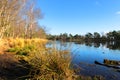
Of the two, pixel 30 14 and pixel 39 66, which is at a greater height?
pixel 30 14

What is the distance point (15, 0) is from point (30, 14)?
56.7ft

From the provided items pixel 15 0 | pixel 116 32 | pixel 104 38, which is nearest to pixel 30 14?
pixel 15 0

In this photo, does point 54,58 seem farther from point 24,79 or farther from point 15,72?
point 15,72

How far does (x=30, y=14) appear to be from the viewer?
124ft

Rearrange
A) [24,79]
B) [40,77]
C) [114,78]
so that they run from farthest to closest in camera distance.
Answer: [114,78]
[24,79]
[40,77]

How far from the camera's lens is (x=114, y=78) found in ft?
31.8

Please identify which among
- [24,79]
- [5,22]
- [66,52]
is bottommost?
[24,79]

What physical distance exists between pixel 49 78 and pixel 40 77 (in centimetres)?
30

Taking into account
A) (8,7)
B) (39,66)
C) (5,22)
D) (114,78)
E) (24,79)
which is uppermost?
(8,7)

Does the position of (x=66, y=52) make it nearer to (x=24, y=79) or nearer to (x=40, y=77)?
(x=40, y=77)

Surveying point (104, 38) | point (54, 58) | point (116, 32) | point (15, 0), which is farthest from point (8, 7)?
point (104, 38)

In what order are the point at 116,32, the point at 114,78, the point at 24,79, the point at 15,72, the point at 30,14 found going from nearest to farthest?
1. the point at 24,79
2. the point at 15,72
3. the point at 114,78
4. the point at 30,14
5. the point at 116,32

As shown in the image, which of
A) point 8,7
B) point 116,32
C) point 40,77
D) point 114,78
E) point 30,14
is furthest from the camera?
point 116,32

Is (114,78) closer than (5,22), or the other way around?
(114,78)
